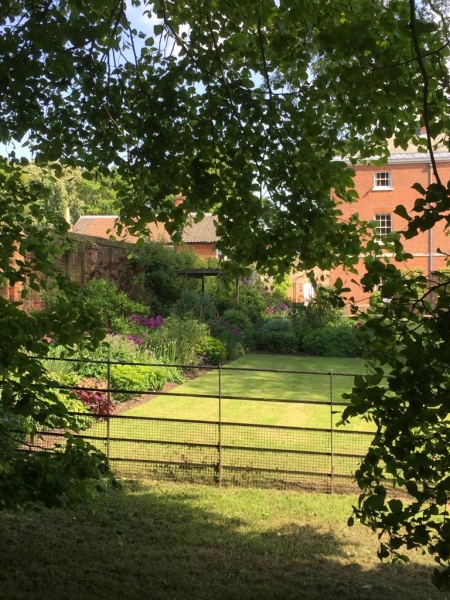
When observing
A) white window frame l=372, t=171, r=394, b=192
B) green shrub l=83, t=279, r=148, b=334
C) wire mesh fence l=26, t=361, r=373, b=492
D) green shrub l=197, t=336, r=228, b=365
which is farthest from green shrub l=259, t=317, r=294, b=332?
white window frame l=372, t=171, r=394, b=192

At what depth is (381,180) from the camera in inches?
1152

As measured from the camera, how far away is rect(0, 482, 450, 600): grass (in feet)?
13.2

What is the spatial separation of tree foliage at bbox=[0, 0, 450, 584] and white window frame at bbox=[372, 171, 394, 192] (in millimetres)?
25697

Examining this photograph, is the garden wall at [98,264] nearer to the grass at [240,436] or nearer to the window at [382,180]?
the grass at [240,436]

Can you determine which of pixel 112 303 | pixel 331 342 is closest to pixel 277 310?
pixel 331 342

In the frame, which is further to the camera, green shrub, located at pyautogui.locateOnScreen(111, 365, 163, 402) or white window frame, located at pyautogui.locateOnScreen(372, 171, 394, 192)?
white window frame, located at pyautogui.locateOnScreen(372, 171, 394, 192)

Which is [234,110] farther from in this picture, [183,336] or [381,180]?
[381,180]

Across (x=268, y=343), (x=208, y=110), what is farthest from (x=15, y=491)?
(x=268, y=343)

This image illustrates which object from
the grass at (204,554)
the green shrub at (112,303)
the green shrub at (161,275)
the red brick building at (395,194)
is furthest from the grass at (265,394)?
the red brick building at (395,194)

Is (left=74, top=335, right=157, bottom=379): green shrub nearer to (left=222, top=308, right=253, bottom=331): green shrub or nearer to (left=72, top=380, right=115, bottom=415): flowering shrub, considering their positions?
(left=72, top=380, right=115, bottom=415): flowering shrub

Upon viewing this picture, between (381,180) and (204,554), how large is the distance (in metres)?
27.0

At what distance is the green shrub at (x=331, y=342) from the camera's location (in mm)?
16891

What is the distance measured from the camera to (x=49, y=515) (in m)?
5.58

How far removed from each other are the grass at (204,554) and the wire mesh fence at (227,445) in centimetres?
51
